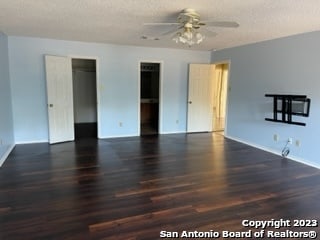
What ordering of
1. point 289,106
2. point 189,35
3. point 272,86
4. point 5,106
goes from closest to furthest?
point 189,35 < point 289,106 < point 5,106 < point 272,86

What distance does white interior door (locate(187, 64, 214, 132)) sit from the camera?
271 inches

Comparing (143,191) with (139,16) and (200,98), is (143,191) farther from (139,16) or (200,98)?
(200,98)

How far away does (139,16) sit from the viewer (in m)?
3.42

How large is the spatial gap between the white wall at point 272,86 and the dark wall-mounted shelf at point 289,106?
11 centimetres

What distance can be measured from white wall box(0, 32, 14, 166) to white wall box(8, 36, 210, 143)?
0.28 metres

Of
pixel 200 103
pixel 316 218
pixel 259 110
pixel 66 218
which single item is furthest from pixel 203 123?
pixel 66 218

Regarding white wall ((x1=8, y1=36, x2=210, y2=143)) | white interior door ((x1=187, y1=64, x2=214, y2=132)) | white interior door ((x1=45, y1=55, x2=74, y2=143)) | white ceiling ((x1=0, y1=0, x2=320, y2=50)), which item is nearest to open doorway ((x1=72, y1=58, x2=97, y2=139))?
white wall ((x1=8, y1=36, x2=210, y2=143))

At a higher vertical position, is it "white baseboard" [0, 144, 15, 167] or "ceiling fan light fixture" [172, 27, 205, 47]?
"ceiling fan light fixture" [172, 27, 205, 47]

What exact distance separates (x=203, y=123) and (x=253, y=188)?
4020 mm

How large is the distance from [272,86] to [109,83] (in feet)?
12.5

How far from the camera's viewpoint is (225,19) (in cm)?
347

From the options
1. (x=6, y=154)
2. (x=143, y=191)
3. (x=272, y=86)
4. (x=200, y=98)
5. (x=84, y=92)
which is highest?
(x=272, y=86)

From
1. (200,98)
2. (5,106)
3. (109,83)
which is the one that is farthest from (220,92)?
(5,106)

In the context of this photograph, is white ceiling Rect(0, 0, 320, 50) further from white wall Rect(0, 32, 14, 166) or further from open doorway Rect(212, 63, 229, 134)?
open doorway Rect(212, 63, 229, 134)
